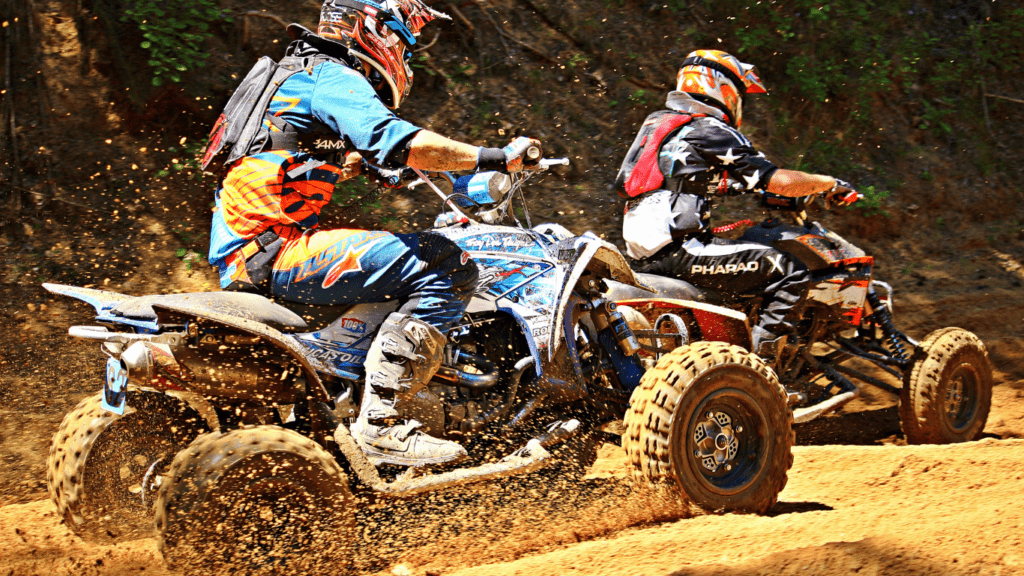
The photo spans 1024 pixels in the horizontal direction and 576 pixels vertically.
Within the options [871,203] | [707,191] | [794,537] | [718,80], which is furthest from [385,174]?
[871,203]

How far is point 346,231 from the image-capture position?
333 centimetres

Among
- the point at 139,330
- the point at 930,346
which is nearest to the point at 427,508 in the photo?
the point at 139,330

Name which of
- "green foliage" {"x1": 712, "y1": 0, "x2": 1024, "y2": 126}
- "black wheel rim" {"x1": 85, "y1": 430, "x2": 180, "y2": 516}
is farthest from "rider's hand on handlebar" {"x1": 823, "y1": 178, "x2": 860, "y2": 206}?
"green foliage" {"x1": 712, "y1": 0, "x2": 1024, "y2": 126}

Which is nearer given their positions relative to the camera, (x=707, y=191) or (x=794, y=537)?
(x=794, y=537)

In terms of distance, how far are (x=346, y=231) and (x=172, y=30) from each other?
4.43m

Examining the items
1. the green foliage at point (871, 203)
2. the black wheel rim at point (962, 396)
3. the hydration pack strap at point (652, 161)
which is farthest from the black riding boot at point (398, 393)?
the green foliage at point (871, 203)

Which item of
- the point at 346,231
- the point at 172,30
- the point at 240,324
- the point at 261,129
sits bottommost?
the point at 240,324

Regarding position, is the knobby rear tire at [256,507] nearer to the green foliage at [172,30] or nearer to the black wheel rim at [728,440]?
the black wheel rim at [728,440]

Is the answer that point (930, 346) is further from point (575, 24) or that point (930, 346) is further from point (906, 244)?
point (575, 24)

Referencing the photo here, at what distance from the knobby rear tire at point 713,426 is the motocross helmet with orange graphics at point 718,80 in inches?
78.1

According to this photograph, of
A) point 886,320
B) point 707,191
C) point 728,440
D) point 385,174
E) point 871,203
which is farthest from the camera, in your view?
point 871,203

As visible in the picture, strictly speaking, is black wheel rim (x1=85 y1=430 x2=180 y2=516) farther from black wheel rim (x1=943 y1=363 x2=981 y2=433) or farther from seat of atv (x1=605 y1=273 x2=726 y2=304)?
black wheel rim (x1=943 y1=363 x2=981 y2=433)

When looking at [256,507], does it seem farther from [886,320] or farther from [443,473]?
[886,320]

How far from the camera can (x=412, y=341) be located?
3301 millimetres
